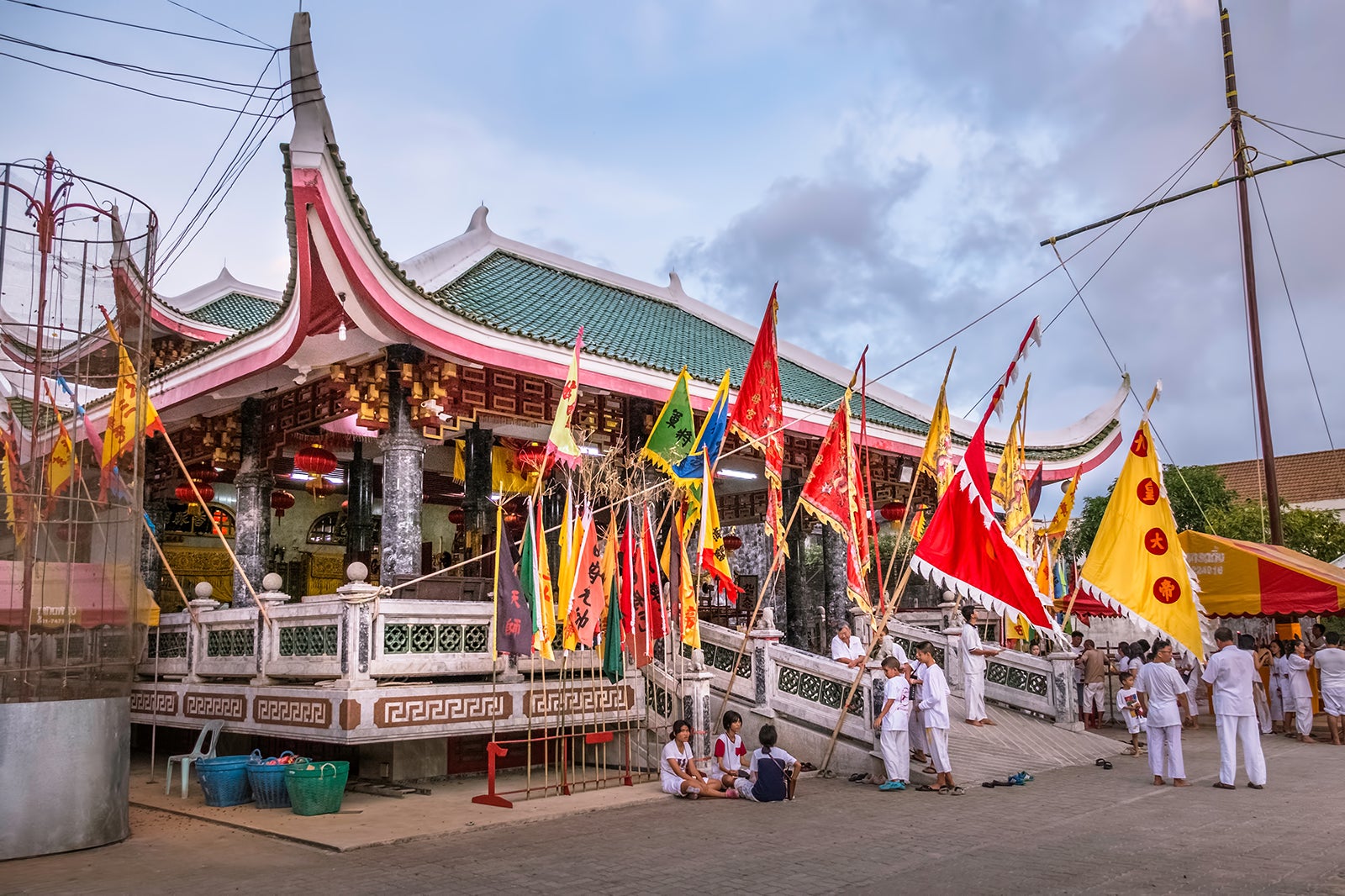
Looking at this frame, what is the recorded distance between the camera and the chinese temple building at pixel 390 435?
962cm

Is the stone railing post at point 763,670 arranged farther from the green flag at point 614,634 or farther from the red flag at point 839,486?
the green flag at point 614,634

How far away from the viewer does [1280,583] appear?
1586 cm

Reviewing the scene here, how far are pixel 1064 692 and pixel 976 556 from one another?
612 cm

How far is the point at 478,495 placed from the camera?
1260cm

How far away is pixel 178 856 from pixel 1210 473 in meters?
33.6

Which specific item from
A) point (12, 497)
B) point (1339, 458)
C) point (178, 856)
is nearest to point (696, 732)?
point (178, 856)

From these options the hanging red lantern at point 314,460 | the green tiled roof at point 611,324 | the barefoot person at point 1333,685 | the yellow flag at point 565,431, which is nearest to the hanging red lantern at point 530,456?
the green tiled roof at point 611,324

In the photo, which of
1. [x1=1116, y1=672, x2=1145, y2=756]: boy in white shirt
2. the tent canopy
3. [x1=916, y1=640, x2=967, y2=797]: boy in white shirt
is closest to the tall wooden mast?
the tent canopy

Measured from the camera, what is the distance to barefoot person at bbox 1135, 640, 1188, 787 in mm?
10461

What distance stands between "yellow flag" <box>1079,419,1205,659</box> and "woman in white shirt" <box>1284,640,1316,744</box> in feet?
19.1

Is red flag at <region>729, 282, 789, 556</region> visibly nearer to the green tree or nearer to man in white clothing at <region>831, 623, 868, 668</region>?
man in white clothing at <region>831, 623, 868, 668</region>

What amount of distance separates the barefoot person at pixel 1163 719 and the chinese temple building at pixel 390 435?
548 centimetres

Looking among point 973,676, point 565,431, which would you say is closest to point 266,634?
point 565,431

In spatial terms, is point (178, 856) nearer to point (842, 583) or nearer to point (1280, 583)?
point (842, 583)
